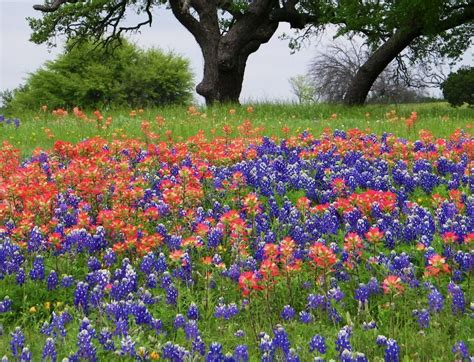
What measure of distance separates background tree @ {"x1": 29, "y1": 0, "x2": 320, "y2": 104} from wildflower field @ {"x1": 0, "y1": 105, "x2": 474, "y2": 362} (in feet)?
53.5

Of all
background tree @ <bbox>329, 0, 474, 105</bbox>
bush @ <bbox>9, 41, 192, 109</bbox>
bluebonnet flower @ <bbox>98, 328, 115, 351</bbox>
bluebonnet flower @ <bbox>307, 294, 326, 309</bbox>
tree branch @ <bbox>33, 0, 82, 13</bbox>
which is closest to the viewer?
bluebonnet flower @ <bbox>98, 328, 115, 351</bbox>

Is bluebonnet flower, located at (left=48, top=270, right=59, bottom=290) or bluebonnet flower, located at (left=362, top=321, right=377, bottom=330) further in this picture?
bluebonnet flower, located at (left=48, top=270, right=59, bottom=290)

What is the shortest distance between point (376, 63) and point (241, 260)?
22.5 meters

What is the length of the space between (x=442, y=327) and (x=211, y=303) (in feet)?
5.45

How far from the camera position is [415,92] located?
179 feet

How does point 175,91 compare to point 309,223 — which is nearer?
point 309,223

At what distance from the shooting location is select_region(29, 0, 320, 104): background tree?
24.8m

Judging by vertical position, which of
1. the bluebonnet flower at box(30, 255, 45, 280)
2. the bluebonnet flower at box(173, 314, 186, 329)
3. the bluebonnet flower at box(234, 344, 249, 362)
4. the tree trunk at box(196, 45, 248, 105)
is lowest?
the bluebonnet flower at box(173, 314, 186, 329)

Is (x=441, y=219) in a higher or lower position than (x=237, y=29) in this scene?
lower

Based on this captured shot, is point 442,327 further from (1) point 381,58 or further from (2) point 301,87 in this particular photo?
(2) point 301,87

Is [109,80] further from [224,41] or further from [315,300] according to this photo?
[315,300]

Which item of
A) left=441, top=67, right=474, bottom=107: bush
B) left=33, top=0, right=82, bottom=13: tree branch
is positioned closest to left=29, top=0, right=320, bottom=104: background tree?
left=33, top=0, right=82, bottom=13: tree branch

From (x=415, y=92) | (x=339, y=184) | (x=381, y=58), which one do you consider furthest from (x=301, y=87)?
(x=339, y=184)

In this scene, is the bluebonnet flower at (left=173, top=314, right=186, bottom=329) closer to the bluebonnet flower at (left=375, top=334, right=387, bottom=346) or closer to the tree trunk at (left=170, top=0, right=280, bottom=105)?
the bluebonnet flower at (left=375, top=334, right=387, bottom=346)
